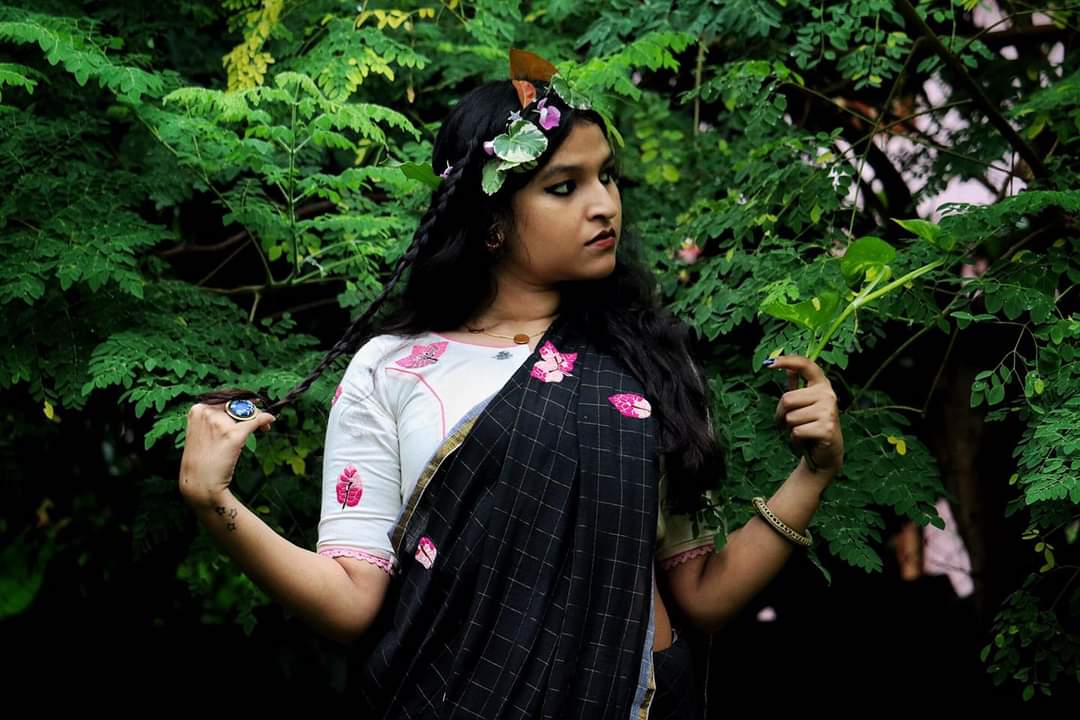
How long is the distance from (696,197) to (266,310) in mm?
1171

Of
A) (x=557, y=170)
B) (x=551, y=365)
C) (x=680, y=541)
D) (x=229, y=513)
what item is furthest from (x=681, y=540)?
(x=229, y=513)

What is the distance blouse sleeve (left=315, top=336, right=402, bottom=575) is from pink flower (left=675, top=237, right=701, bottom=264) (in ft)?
3.49

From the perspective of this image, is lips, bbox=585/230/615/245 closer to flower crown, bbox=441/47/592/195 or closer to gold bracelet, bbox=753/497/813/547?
flower crown, bbox=441/47/592/195

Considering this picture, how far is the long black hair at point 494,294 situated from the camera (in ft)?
6.48

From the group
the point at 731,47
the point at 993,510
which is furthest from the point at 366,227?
the point at 993,510

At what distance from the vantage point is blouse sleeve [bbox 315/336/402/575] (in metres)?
1.95

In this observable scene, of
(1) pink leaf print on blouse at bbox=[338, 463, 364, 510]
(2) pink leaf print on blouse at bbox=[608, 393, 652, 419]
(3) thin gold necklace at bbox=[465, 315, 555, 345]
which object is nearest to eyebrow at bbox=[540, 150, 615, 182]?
(3) thin gold necklace at bbox=[465, 315, 555, 345]

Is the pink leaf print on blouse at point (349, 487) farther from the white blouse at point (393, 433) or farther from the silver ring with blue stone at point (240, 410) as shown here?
the silver ring with blue stone at point (240, 410)

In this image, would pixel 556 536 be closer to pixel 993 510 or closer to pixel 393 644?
pixel 393 644

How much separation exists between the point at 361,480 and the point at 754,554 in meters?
0.65

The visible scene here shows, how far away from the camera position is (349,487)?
1.96 m

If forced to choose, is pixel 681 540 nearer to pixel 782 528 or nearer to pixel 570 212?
pixel 782 528

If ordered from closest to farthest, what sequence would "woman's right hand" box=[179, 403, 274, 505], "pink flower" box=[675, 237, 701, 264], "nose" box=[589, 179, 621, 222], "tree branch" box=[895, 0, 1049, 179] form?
1. "woman's right hand" box=[179, 403, 274, 505]
2. "nose" box=[589, 179, 621, 222]
3. "tree branch" box=[895, 0, 1049, 179]
4. "pink flower" box=[675, 237, 701, 264]

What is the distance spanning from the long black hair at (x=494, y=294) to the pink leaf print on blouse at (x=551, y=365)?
9cm
